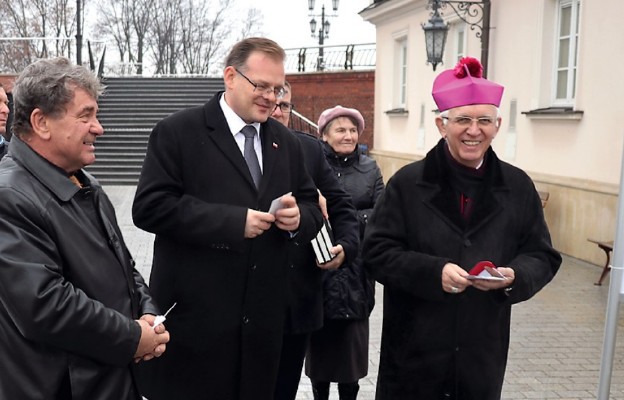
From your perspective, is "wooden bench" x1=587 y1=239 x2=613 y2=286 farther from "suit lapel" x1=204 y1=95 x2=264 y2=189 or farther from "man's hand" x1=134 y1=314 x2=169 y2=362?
"man's hand" x1=134 y1=314 x2=169 y2=362

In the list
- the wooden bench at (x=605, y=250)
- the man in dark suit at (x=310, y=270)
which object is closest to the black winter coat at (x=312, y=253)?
the man in dark suit at (x=310, y=270)

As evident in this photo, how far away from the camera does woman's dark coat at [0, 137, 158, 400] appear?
230 cm

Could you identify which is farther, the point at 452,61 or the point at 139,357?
the point at 452,61

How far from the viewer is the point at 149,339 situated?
257 centimetres

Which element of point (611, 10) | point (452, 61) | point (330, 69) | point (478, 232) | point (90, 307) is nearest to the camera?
point (90, 307)

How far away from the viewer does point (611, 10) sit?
32.8ft

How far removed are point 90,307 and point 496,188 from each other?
1.66 meters

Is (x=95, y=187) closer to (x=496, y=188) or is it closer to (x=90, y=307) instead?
(x=90, y=307)

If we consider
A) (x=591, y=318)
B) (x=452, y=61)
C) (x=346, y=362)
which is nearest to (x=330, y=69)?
(x=452, y=61)

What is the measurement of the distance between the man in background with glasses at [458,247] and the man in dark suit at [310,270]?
642mm

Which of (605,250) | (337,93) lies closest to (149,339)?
(605,250)

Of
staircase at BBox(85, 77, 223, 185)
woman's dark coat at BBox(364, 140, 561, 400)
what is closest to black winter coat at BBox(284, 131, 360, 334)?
woman's dark coat at BBox(364, 140, 561, 400)

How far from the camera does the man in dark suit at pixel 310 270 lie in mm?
3811

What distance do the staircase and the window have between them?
1124cm
